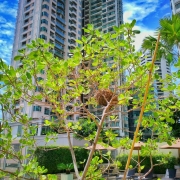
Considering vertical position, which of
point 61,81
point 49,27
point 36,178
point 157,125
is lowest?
point 36,178

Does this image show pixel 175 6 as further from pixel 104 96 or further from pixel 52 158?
pixel 104 96

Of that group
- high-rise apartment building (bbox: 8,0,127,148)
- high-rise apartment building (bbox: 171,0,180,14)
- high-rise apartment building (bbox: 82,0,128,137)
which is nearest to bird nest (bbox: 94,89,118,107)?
high-rise apartment building (bbox: 8,0,127,148)

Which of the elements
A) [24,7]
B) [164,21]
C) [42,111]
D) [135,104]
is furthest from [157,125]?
[24,7]

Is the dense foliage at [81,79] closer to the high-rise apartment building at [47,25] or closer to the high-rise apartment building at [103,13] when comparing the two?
the high-rise apartment building at [47,25]

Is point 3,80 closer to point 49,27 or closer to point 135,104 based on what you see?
point 135,104

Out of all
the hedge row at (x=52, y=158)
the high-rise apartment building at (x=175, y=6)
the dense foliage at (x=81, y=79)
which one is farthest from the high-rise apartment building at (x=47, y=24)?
the dense foliage at (x=81, y=79)

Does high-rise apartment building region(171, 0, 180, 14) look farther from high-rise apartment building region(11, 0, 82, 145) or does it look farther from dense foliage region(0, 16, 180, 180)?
dense foliage region(0, 16, 180, 180)

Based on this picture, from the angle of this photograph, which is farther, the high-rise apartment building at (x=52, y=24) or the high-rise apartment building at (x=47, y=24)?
the high-rise apartment building at (x=47, y=24)

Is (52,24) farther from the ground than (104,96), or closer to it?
farther from the ground

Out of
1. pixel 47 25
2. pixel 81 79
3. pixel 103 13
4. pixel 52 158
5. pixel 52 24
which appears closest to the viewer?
pixel 81 79

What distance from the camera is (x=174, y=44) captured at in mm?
8094

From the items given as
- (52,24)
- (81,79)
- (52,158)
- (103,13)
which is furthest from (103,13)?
(81,79)

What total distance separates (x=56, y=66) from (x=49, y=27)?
1515 inches

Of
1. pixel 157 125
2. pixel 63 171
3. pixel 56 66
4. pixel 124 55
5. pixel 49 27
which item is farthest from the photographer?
pixel 49 27
